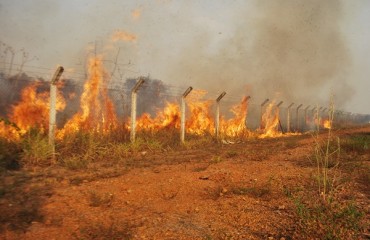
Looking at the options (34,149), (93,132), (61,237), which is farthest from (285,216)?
(93,132)

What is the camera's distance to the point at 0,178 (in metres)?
5.63

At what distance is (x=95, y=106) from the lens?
36.7ft

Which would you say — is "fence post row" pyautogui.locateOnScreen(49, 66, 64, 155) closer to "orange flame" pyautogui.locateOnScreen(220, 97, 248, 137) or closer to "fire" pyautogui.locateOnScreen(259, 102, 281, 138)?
"orange flame" pyautogui.locateOnScreen(220, 97, 248, 137)

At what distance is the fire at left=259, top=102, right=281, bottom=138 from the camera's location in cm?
1973

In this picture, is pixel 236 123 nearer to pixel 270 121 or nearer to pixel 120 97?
pixel 270 121

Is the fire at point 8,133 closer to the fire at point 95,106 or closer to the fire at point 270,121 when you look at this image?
the fire at point 95,106

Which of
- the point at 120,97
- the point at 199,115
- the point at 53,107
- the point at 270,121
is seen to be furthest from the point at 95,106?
the point at 270,121

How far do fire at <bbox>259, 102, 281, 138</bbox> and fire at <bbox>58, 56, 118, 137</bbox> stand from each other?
1108 cm

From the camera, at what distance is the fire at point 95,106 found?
1063 centimetres

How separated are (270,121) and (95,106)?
12576 millimetres

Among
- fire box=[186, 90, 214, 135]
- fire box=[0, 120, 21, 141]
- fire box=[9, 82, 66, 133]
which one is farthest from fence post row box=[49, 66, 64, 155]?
fire box=[186, 90, 214, 135]

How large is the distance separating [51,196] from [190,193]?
2134 millimetres

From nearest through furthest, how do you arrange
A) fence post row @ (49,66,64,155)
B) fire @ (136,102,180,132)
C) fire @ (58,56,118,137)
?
fence post row @ (49,66,64,155)
fire @ (58,56,118,137)
fire @ (136,102,180,132)

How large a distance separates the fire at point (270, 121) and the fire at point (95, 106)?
11084mm
